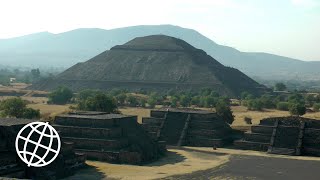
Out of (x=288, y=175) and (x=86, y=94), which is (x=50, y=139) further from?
(x=86, y=94)

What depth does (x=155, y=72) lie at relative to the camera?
518 ft

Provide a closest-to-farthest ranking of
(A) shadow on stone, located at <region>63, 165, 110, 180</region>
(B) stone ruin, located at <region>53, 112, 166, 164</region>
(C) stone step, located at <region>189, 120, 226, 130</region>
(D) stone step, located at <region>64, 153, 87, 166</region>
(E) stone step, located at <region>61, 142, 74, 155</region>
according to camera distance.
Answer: (A) shadow on stone, located at <region>63, 165, 110, 180</region> < (D) stone step, located at <region>64, 153, 87, 166</region> < (E) stone step, located at <region>61, 142, 74, 155</region> < (B) stone ruin, located at <region>53, 112, 166, 164</region> < (C) stone step, located at <region>189, 120, 226, 130</region>

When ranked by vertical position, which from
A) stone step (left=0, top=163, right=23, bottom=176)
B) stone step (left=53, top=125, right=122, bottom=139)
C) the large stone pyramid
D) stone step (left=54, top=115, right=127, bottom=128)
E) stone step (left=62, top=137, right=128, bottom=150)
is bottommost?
stone step (left=0, top=163, right=23, bottom=176)

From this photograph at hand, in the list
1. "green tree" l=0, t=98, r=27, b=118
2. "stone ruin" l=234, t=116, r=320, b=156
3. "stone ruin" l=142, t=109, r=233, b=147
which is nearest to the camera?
"stone ruin" l=234, t=116, r=320, b=156

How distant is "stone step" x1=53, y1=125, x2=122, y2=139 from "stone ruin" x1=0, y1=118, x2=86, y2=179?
21.9 ft

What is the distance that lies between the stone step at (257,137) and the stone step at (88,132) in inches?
730

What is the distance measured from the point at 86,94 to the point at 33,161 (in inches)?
2769

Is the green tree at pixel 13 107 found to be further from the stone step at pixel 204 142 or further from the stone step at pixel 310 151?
the stone step at pixel 310 151

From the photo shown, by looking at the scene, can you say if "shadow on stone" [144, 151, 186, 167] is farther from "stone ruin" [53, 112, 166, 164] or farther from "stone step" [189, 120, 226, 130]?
"stone step" [189, 120, 226, 130]

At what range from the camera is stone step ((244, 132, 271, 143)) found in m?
62.0

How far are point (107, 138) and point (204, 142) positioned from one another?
17127 millimetres

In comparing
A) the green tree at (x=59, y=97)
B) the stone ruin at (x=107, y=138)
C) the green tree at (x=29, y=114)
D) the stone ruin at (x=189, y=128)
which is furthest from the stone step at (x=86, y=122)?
the green tree at (x=59, y=97)

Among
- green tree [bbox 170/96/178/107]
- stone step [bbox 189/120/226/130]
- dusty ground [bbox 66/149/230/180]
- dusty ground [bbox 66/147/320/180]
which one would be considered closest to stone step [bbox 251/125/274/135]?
dusty ground [bbox 66/147/320/180]

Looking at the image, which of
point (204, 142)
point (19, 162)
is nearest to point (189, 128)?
point (204, 142)
